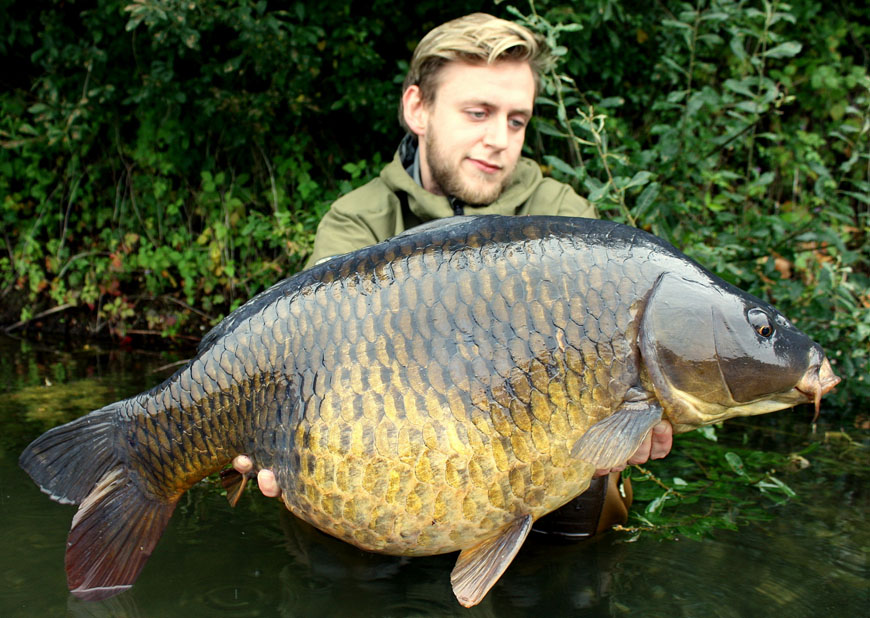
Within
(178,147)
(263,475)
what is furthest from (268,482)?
(178,147)

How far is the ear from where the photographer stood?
2.50 metres

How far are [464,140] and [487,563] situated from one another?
1304 mm

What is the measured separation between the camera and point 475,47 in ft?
7.55

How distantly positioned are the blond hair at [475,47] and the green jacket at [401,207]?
0.96 feet

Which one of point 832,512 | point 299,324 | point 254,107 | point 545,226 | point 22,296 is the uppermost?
point 254,107

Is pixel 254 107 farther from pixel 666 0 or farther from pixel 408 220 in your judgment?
pixel 666 0

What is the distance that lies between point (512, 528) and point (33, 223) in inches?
179

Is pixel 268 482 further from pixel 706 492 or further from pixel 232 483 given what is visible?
pixel 706 492

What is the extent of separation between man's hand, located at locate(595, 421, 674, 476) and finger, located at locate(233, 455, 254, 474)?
26.3 inches

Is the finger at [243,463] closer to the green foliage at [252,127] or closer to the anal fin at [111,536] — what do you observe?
the anal fin at [111,536]

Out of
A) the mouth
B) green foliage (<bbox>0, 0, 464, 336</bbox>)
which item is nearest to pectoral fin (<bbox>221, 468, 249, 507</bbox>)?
the mouth

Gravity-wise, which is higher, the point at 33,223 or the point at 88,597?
the point at 33,223

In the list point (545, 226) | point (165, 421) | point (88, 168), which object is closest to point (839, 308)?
point (545, 226)

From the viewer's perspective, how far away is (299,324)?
1.47m
